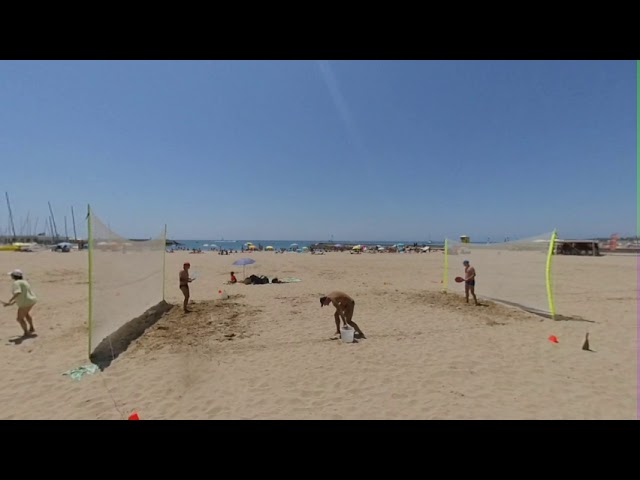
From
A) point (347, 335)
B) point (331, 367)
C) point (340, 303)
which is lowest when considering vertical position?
point (331, 367)

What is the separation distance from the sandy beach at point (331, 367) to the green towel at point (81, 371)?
3.9 inches

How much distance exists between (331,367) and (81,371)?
440cm

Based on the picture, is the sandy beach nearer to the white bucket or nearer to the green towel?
the green towel

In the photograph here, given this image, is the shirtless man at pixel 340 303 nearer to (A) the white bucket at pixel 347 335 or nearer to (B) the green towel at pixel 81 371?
(A) the white bucket at pixel 347 335

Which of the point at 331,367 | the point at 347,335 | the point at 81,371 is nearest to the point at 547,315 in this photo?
the point at 347,335

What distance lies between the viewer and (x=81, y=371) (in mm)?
5117

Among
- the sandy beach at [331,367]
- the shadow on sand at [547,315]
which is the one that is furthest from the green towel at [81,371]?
the shadow on sand at [547,315]

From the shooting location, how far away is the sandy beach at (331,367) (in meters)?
4.02

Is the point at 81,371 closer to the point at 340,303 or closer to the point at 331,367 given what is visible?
the point at 331,367

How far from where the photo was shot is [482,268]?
37.9ft

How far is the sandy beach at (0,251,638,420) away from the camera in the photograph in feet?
13.2
